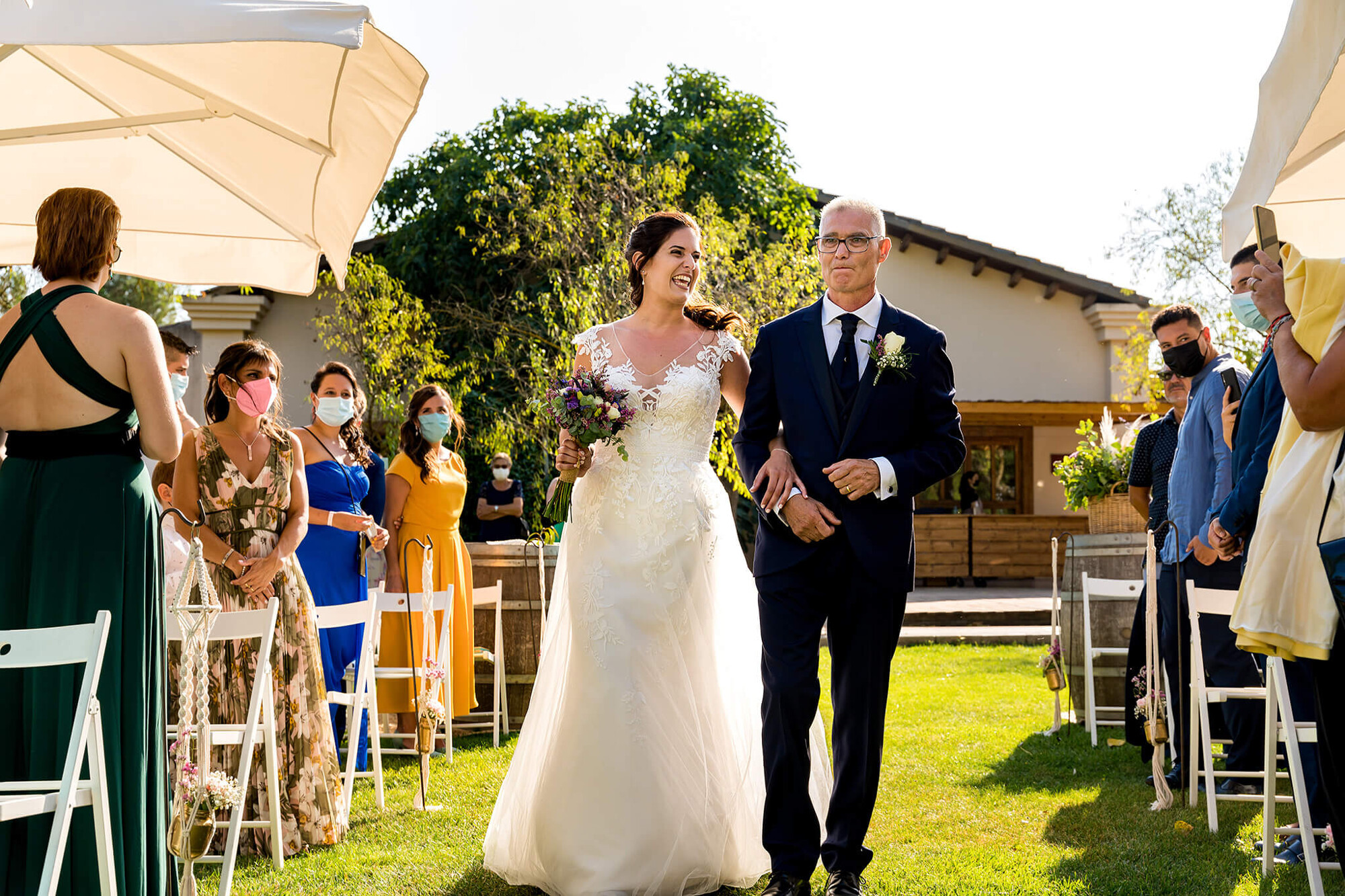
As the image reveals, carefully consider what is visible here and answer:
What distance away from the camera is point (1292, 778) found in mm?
4430

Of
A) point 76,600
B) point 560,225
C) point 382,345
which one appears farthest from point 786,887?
point 382,345

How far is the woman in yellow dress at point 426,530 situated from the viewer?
765 cm

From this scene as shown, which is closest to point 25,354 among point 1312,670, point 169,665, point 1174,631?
point 169,665

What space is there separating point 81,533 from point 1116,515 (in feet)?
22.2

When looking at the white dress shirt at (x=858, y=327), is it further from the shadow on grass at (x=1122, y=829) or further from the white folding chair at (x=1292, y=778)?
the shadow on grass at (x=1122, y=829)

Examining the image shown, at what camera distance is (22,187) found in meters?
4.70

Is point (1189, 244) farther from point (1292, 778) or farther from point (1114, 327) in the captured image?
point (1292, 778)

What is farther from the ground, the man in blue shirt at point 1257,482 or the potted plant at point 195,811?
the man in blue shirt at point 1257,482

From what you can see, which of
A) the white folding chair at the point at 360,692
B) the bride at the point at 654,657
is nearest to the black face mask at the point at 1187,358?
the bride at the point at 654,657

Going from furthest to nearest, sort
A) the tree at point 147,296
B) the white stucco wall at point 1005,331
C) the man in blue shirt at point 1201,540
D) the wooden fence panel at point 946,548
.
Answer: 1. the tree at point 147,296
2. the white stucco wall at point 1005,331
3. the wooden fence panel at point 946,548
4. the man in blue shirt at point 1201,540

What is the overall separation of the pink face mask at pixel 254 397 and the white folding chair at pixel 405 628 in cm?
125

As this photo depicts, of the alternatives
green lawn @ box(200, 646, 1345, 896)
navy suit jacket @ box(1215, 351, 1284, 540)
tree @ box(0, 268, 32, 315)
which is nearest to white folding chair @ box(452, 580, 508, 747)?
green lawn @ box(200, 646, 1345, 896)

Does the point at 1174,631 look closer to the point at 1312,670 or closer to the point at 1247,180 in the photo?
the point at 1312,670

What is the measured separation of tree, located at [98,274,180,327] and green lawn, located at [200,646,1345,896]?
105ft
